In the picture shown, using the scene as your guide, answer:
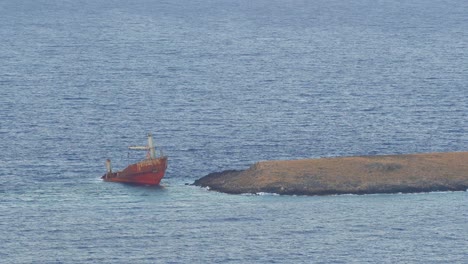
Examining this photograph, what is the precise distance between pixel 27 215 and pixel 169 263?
919 inches

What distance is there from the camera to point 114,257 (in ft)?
598

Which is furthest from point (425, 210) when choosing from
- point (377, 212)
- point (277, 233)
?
point (277, 233)

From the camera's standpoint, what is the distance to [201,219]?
644ft

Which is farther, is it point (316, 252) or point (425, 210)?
point (425, 210)

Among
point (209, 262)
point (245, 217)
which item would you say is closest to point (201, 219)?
point (245, 217)

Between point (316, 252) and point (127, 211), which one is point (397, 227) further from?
point (127, 211)

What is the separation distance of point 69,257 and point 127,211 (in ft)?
60.7

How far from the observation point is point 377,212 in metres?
199

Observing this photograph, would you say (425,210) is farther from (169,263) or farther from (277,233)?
(169,263)

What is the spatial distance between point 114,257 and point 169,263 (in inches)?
213

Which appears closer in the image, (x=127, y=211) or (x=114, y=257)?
(x=114, y=257)

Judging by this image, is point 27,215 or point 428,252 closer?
point 428,252

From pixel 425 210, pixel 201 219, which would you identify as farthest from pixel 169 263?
pixel 425 210

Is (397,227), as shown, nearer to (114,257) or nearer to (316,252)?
(316,252)
